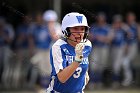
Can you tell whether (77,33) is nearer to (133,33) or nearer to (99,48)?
(133,33)

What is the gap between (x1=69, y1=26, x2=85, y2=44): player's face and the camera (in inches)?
222

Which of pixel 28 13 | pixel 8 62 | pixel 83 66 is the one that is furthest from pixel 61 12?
pixel 83 66

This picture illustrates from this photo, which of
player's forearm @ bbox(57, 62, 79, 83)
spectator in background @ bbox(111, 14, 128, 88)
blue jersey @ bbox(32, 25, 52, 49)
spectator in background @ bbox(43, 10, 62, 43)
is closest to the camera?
player's forearm @ bbox(57, 62, 79, 83)

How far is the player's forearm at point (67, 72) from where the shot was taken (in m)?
5.40

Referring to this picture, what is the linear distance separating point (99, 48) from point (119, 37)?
2.28 feet

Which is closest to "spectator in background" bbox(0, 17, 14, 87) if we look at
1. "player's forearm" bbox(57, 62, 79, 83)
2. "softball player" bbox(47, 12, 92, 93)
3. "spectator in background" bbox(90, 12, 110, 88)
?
"spectator in background" bbox(90, 12, 110, 88)

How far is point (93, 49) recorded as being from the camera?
1371 cm

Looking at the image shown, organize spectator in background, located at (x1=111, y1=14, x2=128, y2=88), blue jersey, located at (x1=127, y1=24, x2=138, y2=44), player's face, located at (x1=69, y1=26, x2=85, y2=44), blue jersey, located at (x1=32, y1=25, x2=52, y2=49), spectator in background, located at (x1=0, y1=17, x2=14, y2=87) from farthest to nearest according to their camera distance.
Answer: spectator in background, located at (x1=111, y1=14, x2=128, y2=88), blue jersey, located at (x1=127, y1=24, x2=138, y2=44), spectator in background, located at (x1=0, y1=17, x2=14, y2=87), blue jersey, located at (x1=32, y1=25, x2=52, y2=49), player's face, located at (x1=69, y1=26, x2=85, y2=44)

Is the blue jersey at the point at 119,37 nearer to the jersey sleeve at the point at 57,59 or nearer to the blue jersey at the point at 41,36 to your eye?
the blue jersey at the point at 41,36

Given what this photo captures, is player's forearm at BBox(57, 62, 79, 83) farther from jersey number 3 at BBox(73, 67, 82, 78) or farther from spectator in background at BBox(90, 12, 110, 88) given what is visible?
spectator in background at BBox(90, 12, 110, 88)

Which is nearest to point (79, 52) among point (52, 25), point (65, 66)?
point (65, 66)

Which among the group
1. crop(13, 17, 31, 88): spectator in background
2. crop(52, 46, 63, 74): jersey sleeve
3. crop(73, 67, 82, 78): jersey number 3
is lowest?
crop(13, 17, 31, 88): spectator in background

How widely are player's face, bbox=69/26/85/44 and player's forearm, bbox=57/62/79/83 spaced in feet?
1.22

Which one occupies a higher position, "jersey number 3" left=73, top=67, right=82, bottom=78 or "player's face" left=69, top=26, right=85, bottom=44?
"player's face" left=69, top=26, right=85, bottom=44
